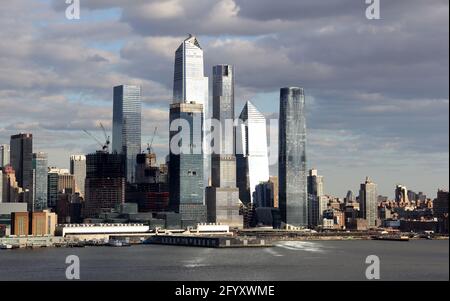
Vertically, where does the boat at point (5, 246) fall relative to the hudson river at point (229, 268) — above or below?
below

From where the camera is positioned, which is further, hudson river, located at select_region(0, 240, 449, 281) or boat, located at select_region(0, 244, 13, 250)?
boat, located at select_region(0, 244, 13, 250)

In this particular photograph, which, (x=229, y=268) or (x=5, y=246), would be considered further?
(x=5, y=246)

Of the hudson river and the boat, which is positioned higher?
the hudson river

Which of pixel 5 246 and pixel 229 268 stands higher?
pixel 229 268

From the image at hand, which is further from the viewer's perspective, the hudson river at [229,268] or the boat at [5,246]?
the boat at [5,246]
